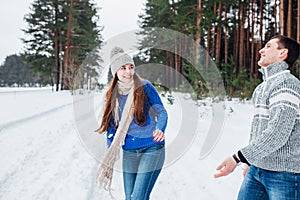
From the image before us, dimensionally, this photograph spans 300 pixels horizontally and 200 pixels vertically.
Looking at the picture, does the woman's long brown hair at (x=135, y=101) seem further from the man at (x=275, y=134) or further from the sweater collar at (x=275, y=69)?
the sweater collar at (x=275, y=69)

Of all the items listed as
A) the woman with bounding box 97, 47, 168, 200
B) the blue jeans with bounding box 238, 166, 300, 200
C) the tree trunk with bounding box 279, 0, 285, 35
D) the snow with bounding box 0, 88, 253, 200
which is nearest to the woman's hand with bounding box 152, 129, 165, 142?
the woman with bounding box 97, 47, 168, 200

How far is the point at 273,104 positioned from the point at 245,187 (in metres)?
0.63

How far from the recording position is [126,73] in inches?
92.4

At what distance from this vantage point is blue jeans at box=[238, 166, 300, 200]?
1536 mm

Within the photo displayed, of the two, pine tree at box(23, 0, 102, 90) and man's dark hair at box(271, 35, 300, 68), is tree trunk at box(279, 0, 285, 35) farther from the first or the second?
pine tree at box(23, 0, 102, 90)

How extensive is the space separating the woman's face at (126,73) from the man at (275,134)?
41.2 inches

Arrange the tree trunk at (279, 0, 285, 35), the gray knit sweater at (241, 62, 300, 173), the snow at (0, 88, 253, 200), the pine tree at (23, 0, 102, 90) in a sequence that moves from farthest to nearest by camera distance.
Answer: the pine tree at (23, 0, 102, 90) < the tree trunk at (279, 0, 285, 35) < the snow at (0, 88, 253, 200) < the gray knit sweater at (241, 62, 300, 173)

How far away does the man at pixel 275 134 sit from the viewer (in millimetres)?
1429

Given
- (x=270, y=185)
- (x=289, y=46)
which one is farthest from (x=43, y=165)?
(x=289, y=46)

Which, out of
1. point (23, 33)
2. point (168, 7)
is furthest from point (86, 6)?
point (168, 7)

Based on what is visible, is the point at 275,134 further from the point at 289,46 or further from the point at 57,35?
the point at 57,35

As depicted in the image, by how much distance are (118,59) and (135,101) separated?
393 mm

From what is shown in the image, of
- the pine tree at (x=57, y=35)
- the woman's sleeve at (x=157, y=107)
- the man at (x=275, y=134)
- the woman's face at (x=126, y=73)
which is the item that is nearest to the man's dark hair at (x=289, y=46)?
the man at (x=275, y=134)

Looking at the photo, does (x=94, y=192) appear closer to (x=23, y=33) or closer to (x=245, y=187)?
(x=245, y=187)
